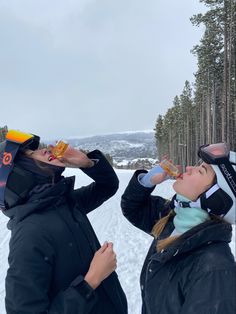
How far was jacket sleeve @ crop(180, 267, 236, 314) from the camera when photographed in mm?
1602

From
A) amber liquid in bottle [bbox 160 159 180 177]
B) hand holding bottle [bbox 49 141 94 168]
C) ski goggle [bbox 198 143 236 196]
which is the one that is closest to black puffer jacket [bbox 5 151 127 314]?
hand holding bottle [bbox 49 141 94 168]

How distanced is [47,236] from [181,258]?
0.80 m

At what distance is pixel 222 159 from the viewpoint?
2.10 metres

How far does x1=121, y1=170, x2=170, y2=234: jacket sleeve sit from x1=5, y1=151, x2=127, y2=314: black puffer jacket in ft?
1.46

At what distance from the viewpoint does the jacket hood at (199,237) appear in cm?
190

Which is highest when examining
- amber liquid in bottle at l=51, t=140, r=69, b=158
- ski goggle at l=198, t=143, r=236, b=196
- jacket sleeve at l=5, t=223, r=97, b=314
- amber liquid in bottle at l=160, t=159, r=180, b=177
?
amber liquid in bottle at l=51, t=140, r=69, b=158

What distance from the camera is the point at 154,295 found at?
81.4 inches

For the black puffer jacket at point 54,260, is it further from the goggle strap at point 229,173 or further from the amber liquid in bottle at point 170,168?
the goggle strap at point 229,173

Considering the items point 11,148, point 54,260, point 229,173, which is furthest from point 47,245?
point 229,173

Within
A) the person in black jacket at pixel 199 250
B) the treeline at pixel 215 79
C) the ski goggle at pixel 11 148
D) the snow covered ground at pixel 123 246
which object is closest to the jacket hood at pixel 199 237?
the person in black jacket at pixel 199 250

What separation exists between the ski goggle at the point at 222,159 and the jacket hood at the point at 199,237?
0.24m

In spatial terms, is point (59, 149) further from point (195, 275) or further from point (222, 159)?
point (195, 275)

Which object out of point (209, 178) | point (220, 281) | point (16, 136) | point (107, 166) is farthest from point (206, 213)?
point (16, 136)

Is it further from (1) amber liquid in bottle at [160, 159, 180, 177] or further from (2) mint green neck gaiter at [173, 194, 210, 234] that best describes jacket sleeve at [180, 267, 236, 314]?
(1) amber liquid in bottle at [160, 159, 180, 177]
